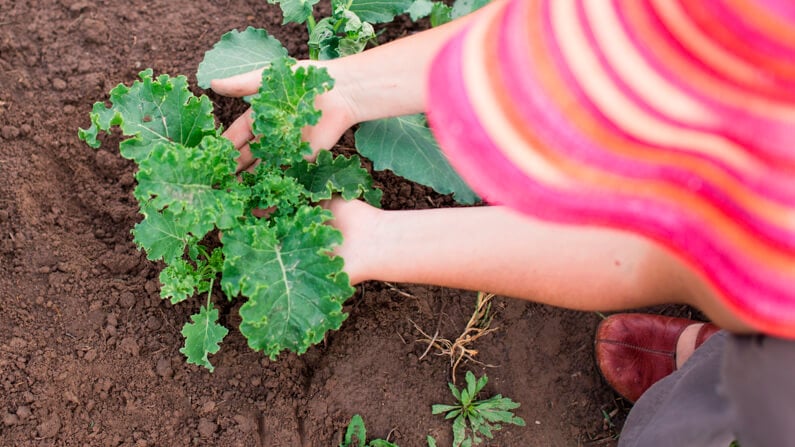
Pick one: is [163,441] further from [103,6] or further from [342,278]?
[103,6]

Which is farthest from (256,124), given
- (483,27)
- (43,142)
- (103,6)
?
(103,6)

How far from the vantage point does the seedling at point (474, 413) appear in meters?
2.40

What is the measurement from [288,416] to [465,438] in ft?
1.88

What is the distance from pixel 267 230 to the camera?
78.4 inches

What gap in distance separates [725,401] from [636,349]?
0.91 metres

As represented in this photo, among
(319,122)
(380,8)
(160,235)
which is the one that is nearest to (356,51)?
(380,8)

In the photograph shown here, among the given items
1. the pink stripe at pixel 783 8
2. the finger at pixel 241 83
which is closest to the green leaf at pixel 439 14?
the finger at pixel 241 83

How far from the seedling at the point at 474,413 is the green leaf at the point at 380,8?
1227 mm

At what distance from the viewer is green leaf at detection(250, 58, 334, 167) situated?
2014 mm

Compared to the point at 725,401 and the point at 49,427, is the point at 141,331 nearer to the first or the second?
the point at 49,427

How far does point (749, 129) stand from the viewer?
1314 mm

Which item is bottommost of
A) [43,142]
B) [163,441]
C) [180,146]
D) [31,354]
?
[163,441]

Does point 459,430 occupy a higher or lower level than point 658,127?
lower

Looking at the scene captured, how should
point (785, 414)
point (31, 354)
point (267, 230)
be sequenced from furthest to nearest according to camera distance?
point (31, 354), point (267, 230), point (785, 414)
